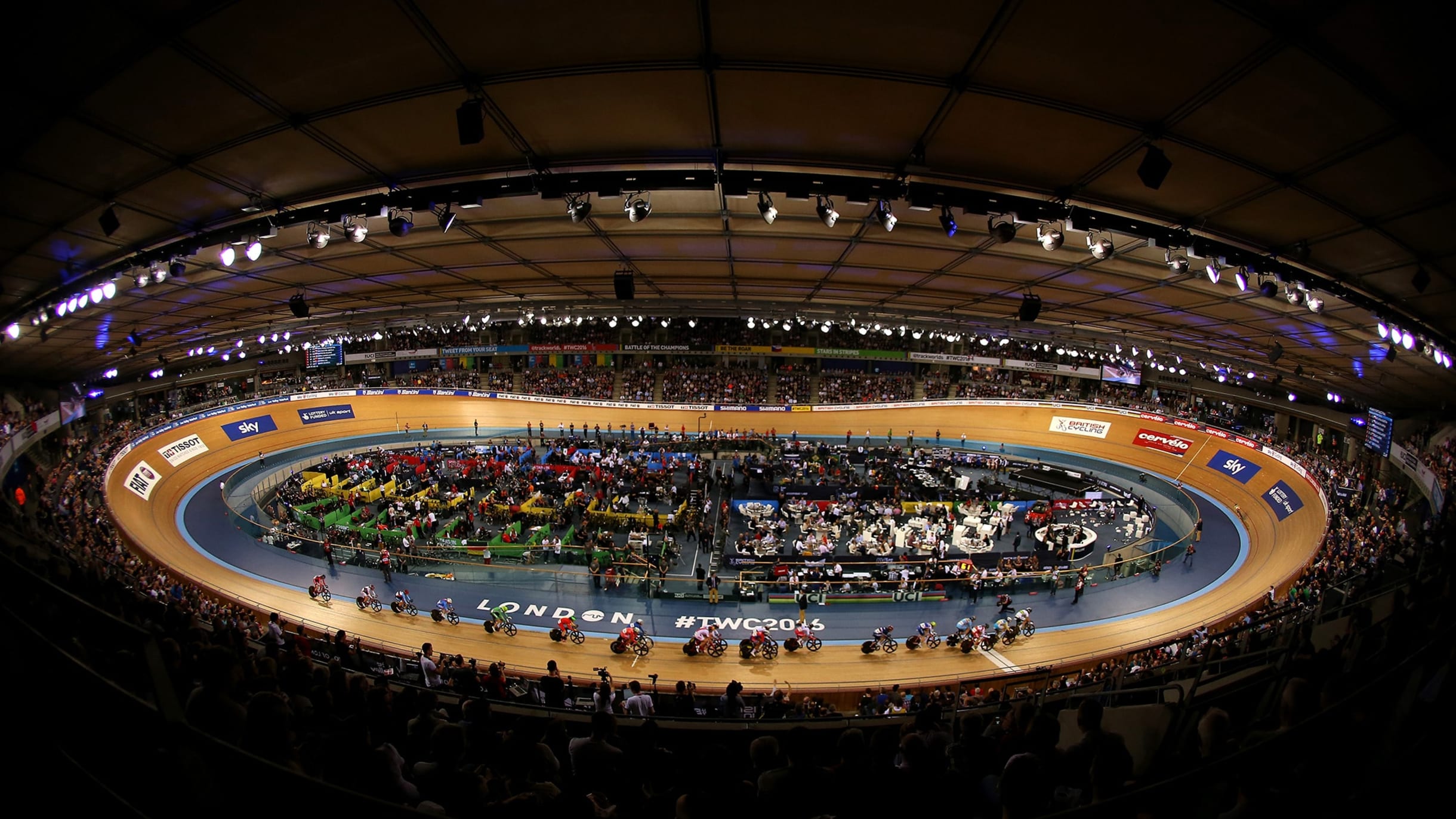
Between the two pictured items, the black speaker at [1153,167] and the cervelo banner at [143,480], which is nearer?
the black speaker at [1153,167]

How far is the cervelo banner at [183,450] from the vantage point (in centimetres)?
2534

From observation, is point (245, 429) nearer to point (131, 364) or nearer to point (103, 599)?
point (131, 364)

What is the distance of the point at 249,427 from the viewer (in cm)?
3023

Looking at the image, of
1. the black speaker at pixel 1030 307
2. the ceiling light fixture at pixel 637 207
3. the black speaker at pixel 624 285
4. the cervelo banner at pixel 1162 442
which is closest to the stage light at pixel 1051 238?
the black speaker at pixel 1030 307

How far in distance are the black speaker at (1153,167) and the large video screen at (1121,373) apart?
3507 cm

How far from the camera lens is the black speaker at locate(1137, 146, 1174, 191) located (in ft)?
16.1

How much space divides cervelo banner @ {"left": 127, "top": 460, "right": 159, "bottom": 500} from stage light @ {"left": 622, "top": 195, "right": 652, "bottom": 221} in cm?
2779

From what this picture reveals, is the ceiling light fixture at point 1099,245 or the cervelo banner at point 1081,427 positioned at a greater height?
the ceiling light fixture at point 1099,245

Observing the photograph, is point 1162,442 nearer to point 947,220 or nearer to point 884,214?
point 947,220

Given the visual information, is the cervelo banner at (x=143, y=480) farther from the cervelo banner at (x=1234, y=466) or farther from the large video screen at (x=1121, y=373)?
the large video screen at (x=1121, y=373)

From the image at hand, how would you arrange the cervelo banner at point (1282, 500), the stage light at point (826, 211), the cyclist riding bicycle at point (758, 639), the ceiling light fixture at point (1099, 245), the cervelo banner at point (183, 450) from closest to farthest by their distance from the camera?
the stage light at point (826, 211) < the ceiling light fixture at point (1099, 245) < the cyclist riding bicycle at point (758, 639) < the cervelo banner at point (1282, 500) < the cervelo banner at point (183, 450)

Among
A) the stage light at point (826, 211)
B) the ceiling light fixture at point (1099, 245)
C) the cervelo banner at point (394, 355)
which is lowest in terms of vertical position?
the cervelo banner at point (394, 355)

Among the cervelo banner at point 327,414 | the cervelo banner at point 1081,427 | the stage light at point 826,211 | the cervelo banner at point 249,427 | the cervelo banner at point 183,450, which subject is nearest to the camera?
the stage light at point 826,211

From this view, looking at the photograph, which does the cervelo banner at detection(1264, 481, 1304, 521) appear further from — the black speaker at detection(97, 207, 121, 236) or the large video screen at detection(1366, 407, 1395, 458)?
the black speaker at detection(97, 207, 121, 236)
